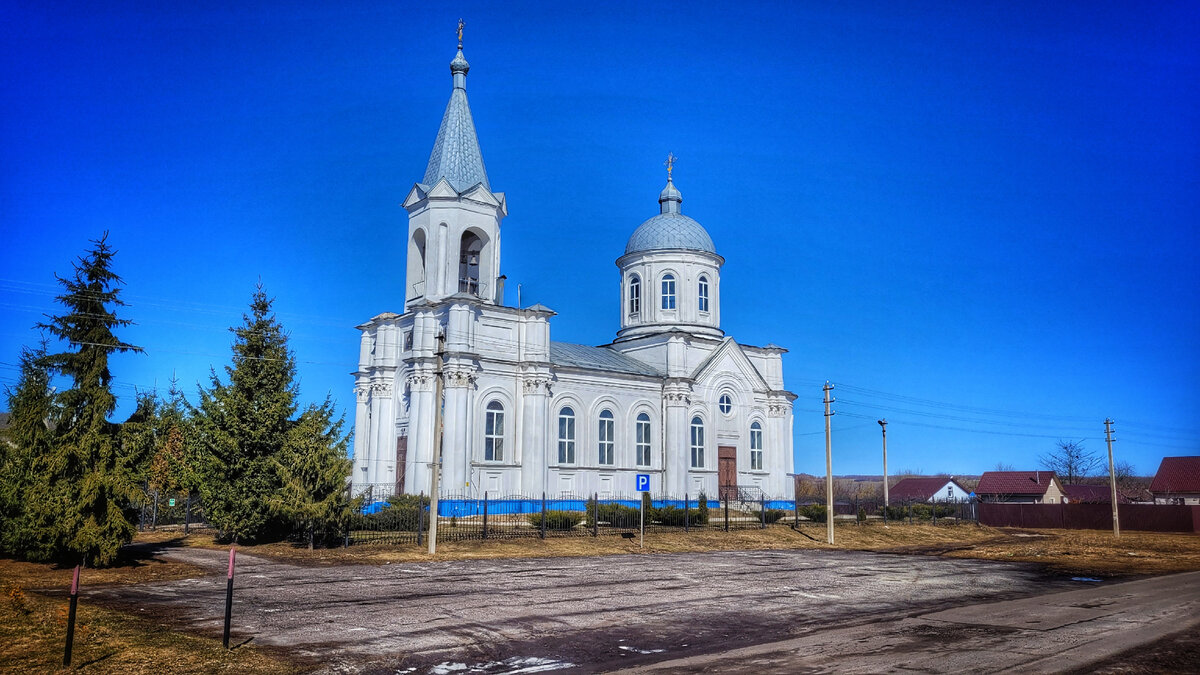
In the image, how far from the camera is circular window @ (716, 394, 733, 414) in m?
45.2

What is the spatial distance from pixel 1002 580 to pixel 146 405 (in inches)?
799

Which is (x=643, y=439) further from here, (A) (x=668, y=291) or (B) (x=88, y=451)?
(B) (x=88, y=451)

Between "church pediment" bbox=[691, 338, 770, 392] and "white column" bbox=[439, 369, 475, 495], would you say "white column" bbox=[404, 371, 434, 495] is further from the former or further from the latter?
"church pediment" bbox=[691, 338, 770, 392]

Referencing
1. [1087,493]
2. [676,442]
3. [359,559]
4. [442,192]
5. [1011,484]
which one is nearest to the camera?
[359,559]

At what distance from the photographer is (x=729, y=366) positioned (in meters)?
45.8

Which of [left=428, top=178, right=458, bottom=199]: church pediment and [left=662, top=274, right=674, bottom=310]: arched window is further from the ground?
[left=428, top=178, right=458, bottom=199]: church pediment

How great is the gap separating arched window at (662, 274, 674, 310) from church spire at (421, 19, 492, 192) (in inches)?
490

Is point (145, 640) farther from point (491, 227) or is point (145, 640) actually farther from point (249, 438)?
point (491, 227)

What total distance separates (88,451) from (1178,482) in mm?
71460

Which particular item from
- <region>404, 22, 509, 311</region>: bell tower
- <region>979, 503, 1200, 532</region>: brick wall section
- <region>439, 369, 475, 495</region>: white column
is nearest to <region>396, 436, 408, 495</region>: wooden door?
<region>439, 369, 475, 495</region>: white column

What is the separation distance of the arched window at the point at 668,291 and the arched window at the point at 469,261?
39.1 feet

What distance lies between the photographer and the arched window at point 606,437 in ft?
136

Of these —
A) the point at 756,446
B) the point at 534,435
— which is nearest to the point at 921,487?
the point at 756,446

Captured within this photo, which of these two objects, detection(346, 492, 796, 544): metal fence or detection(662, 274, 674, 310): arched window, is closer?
detection(346, 492, 796, 544): metal fence
